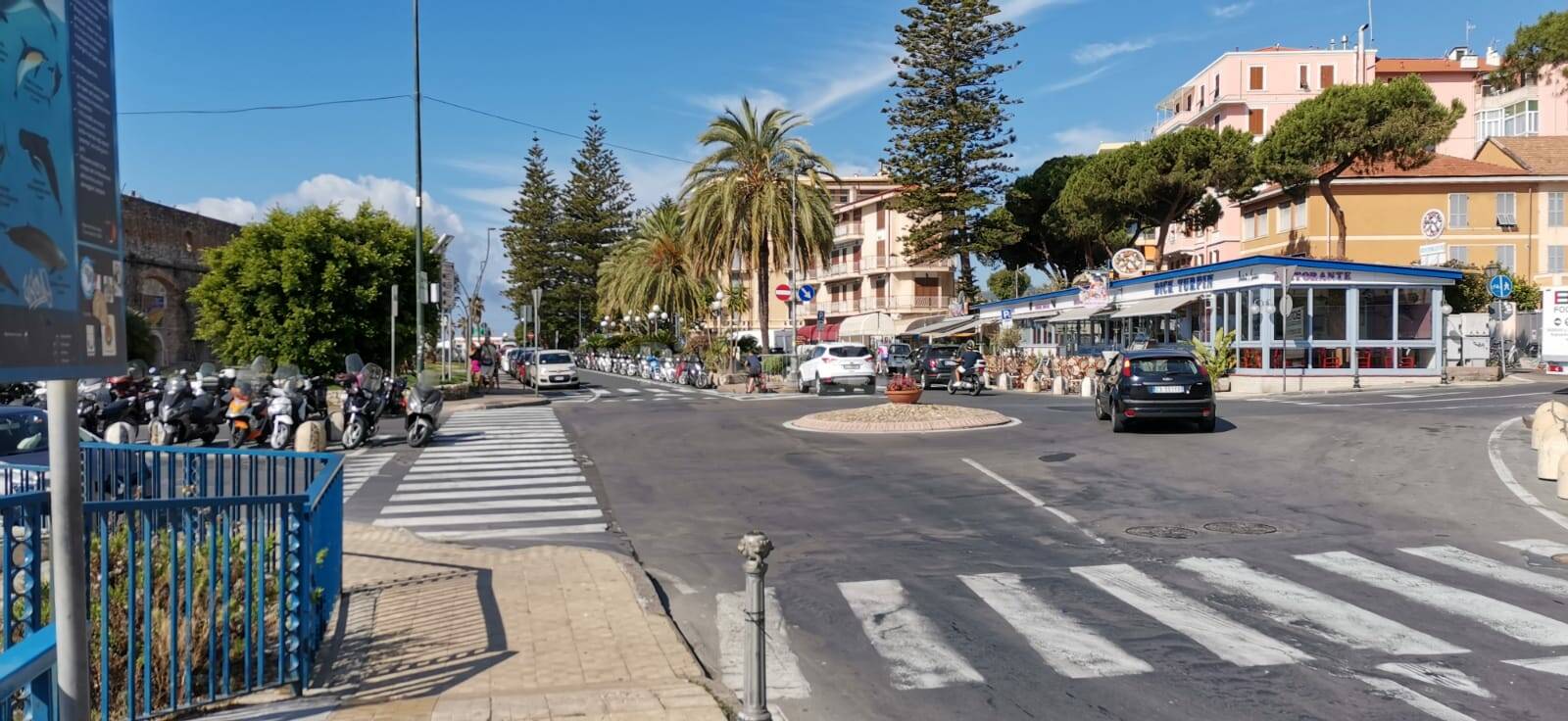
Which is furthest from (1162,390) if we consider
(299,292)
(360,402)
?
(299,292)

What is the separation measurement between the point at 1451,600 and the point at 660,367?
4692 cm

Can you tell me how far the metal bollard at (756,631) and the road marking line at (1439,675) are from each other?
357 cm

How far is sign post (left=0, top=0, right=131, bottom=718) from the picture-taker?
3.06 m

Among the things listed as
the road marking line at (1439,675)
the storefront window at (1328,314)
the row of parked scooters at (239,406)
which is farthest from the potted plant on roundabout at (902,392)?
the storefront window at (1328,314)

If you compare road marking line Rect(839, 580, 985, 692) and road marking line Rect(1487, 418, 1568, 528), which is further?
road marking line Rect(1487, 418, 1568, 528)

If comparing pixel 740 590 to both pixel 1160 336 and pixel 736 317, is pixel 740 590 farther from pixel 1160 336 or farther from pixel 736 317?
pixel 736 317

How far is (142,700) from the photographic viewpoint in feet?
17.4

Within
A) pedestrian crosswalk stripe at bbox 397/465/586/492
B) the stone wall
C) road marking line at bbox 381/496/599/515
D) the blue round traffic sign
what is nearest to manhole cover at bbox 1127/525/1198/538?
road marking line at bbox 381/496/599/515

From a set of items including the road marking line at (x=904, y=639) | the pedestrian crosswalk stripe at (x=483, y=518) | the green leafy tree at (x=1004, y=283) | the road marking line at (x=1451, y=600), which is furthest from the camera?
the green leafy tree at (x=1004, y=283)

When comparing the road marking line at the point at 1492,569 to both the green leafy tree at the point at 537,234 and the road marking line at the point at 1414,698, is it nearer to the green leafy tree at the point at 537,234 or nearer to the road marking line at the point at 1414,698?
the road marking line at the point at 1414,698

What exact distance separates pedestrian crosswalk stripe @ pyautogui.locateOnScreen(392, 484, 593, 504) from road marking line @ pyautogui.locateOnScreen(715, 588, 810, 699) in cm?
587

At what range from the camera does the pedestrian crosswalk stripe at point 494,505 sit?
41.4ft

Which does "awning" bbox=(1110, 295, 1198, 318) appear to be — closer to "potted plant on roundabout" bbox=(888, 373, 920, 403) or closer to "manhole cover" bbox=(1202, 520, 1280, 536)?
"potted plant on roundabout" bbox=(888, 373, 920, 403)

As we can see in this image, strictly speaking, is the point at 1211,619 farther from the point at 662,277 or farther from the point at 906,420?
the point at 662,277
